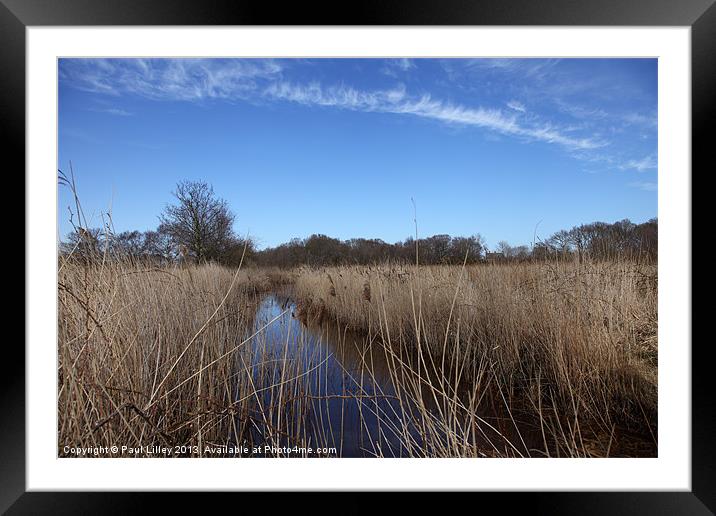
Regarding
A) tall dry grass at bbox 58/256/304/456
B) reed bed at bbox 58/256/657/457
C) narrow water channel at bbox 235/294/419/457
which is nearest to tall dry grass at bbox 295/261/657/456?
reed bed at bbox 58/256/657/457

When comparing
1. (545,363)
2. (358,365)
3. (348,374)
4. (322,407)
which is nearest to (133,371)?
(322,407)

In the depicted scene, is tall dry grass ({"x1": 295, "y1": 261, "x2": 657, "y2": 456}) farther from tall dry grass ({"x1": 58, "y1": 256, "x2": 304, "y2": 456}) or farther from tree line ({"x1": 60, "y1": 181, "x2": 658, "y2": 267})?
tall dry grass ({"x1": 58, "y1": 256, "x2": 304, "y2": 456})

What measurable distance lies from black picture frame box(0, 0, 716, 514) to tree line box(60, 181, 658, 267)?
57 centimetres

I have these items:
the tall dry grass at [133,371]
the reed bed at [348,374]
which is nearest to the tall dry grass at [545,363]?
the reed bed at [348,374]

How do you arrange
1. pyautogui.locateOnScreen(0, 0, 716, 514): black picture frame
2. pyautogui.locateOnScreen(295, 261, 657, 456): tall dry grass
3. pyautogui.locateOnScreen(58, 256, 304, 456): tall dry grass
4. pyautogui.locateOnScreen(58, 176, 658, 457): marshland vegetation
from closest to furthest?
pyautogui.locateOnScreen(0, 0, 716, 514): black picture frame, pyautogui.locateOnScreen(58, 256, 304, 456): tall dry grass, pyautogui.locateOnScreen(58, 176, 658, 457): marshland vegetation, pyautogui.locateOnScreen(295, 261, 657, 456): tall dry grass

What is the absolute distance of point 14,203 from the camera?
42.4 inches

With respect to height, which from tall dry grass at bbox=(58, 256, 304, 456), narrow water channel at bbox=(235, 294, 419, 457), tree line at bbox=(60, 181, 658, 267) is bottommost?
narrow water channel at bbox=(235, 294, 419, 457)

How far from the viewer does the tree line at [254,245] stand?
180 cm

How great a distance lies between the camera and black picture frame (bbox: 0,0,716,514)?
40.7 inches
